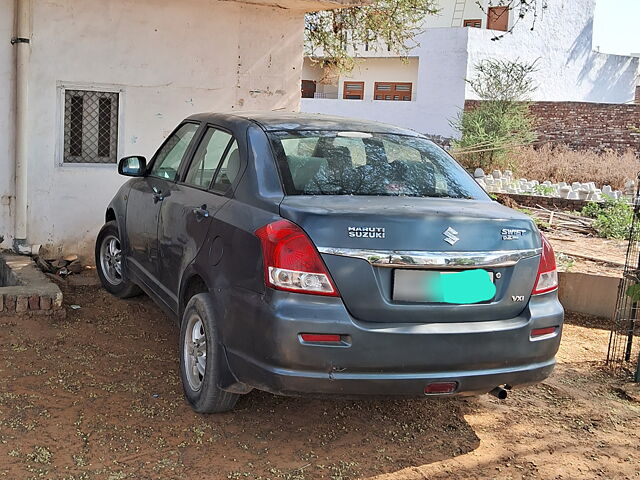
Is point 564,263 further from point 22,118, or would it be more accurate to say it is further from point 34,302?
point 22,118

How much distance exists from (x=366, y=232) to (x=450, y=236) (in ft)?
1.37

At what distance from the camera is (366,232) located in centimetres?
368

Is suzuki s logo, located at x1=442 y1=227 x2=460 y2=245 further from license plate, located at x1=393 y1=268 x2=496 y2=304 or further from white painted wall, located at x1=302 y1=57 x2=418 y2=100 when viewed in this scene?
white painted wall, located at x1=302 y1=57 x2=418 y2=100

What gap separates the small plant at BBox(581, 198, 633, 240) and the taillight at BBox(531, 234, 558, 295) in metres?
7.73

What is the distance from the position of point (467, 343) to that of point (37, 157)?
5546 mm

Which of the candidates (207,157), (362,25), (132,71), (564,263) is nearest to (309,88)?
(362,25)

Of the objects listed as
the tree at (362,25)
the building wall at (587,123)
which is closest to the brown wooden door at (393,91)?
the building wall at (587,123)

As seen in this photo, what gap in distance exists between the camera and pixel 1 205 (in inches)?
305

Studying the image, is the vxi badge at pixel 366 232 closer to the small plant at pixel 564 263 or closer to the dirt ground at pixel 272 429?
the dirt ground at pixel 272 429

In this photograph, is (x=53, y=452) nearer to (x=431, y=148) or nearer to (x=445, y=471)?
(x=445, y=471)

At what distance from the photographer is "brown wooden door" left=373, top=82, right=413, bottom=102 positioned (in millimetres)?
35031

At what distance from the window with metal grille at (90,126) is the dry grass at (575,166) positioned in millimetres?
13654

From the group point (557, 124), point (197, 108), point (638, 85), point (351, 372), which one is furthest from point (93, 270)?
point (638, 85)

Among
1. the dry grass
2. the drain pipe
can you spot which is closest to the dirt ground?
the drain pipe
